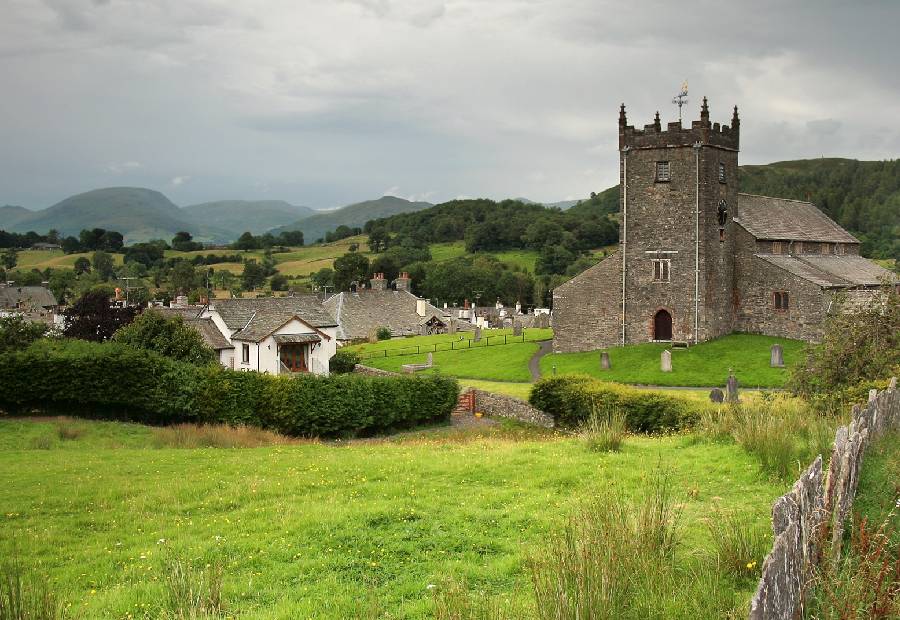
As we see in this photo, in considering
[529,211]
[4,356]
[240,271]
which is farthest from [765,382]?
[529,211]

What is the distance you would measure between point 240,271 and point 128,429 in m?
139

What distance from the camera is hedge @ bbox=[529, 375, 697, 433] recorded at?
26.0 metres

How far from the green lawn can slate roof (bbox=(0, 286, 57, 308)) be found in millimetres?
91356

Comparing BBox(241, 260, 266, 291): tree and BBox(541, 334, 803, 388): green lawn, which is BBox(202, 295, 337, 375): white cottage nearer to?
BBox(541, 334, 803, 388): green lawn

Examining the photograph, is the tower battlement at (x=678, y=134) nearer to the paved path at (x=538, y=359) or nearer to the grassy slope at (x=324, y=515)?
the paved path at (x=538, y=359)

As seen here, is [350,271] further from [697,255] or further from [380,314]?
[697,255]

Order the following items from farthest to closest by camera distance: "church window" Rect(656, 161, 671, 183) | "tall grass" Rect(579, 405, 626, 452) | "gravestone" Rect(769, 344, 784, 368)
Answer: "church window" Rect(656, 161, 671, 183) < "gravestone" Rect(769, 344, 784, 368) < "tall grass" Rect(579, 405, 626, 452)

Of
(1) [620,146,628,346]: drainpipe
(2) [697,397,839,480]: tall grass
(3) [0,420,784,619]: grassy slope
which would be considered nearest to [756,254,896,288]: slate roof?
(1) [620,146,628,346]: drainpipe

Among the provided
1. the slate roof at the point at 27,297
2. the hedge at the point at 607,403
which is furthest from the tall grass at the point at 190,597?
the slate roof at the point at 27,297

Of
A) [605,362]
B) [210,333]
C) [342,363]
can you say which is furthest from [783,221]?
[210,333]

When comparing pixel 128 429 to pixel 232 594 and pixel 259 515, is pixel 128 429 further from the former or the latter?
pixel 232 594

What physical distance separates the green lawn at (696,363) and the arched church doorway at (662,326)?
1.26 metres

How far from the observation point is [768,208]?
178ft

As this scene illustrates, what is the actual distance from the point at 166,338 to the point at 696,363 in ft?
90.7
